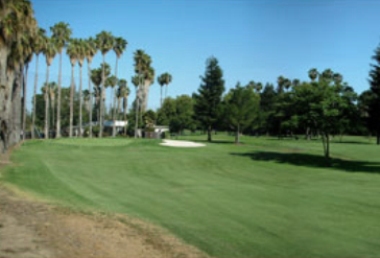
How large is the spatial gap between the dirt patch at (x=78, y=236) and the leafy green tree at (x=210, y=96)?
52.6 meters

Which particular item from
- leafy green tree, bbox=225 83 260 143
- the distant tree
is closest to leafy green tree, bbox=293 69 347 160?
the distant tree

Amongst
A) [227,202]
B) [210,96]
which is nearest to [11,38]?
[227,202]

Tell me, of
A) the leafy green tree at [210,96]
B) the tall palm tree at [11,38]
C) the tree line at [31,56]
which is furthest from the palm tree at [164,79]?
the tall palm tree at [11,38]

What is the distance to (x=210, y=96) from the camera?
64188 millimetres

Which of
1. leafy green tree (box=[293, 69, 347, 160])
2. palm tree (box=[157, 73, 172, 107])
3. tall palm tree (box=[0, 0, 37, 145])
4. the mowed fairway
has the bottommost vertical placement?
the mowed fairway

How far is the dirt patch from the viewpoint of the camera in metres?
8.13

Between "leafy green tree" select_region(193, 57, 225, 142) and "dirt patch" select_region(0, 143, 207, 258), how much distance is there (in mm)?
52613

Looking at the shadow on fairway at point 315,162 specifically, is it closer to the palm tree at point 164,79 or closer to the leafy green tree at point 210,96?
the leafy green tree at point 210,96

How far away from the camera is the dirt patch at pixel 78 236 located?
26.7 ft

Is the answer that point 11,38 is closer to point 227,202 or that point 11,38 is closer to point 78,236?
point 227,202

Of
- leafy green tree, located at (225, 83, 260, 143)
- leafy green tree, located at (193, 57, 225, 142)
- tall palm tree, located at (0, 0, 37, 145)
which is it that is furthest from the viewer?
leafy green tree, located at (193, 57, 225, 142)

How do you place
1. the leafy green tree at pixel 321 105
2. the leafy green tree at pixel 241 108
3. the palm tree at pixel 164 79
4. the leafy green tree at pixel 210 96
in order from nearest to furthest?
1. the leafy green tree at pixel 321 105
2. the leafy green tree at pixel 241 108
3. the leafy green tree at pixel 210 96
4. the palm tree at pixel 164 79

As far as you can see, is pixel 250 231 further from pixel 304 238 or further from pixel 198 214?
pixel 198 214

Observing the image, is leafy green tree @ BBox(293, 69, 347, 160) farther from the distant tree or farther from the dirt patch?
the dirt patch
